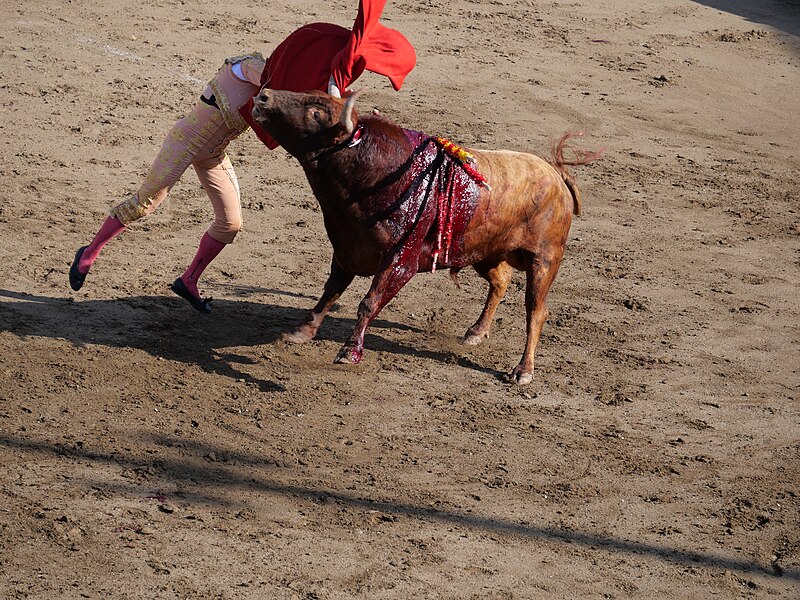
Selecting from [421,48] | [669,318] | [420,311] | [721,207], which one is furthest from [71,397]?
[421,48]

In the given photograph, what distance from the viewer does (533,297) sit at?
663 cm

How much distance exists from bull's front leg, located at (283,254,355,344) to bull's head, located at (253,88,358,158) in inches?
37.7

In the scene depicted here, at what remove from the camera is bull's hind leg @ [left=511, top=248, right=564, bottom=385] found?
6.61 m

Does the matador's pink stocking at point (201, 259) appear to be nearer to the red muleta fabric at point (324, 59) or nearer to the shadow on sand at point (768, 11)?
the red muleta fabric at point (324, 59)

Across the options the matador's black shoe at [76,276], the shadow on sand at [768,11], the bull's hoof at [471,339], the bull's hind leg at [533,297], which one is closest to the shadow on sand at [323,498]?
the matador's black shoe at [76,276]

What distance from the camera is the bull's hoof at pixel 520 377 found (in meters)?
6.62

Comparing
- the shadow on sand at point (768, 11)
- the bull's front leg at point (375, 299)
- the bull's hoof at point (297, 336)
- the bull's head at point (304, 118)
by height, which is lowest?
the bull's hoof at point (297, 336)

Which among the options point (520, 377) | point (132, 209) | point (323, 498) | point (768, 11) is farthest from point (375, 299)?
point (768, 11)

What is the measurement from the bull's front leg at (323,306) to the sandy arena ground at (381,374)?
0.30ft

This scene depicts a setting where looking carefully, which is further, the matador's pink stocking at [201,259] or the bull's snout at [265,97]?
the matador's pink stocking at [201,259]

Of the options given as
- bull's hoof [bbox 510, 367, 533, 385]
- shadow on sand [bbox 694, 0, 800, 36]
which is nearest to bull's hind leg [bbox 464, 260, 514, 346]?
bull's hoof [bbox 510, 367, 533, 385]

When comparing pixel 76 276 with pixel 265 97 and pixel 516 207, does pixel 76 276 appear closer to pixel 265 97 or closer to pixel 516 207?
pixel 265 97

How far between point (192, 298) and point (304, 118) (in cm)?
160

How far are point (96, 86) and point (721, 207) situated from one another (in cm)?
510
